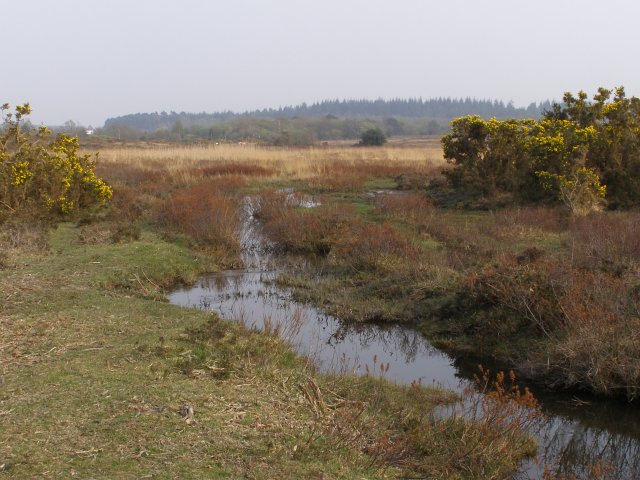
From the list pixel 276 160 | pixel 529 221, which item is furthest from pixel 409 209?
pixel 276 160

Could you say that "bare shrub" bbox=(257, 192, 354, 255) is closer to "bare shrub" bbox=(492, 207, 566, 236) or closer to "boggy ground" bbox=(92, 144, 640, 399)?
"boggy ground" bbox=(92, 144, 640, 399)

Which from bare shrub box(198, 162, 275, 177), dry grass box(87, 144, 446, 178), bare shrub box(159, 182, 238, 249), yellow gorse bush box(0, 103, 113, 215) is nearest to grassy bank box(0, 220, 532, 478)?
bare shrub box(159, 182, 238, 249)

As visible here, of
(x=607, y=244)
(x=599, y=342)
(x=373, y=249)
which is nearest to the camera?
(x=599, y=342)

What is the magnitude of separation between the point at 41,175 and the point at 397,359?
1103cm

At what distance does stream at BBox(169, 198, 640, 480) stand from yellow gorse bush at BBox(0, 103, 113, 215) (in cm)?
536

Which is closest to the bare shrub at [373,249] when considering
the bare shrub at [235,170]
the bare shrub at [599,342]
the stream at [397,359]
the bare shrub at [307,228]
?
the bare shrub at [307,228]

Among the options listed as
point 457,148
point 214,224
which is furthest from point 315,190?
point 214,224

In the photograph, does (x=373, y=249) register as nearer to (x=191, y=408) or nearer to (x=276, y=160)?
(x=191, y=408)

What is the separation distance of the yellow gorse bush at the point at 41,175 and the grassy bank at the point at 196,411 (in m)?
7.35

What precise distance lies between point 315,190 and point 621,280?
14833mm

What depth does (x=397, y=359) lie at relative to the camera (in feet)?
28.8

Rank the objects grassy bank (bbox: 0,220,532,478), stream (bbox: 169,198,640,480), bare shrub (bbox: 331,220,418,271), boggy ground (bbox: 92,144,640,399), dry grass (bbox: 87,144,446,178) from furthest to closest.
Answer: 1. dry grass (bbox: 87,144,446,178)
2. bare shrub (bbox: 331,220,418,271)
3. boggy ground (bbox: 92,144,640,399)
4. stream (bbox: 169,198,640,480)
5. grassy bank (bbox: 0,220,532,478)

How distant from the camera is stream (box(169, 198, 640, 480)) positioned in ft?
20.1

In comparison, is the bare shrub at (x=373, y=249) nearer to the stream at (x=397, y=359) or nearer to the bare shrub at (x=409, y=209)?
Answer: the stream at (x=397, y=359)
